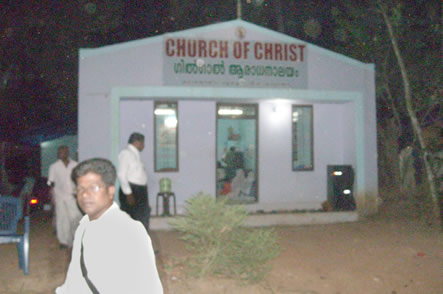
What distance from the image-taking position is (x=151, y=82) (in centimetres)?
1005

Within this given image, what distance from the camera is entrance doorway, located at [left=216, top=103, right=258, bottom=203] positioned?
12.0 metres

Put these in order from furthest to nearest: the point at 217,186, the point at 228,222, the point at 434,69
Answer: the point at 434,69 < the point at 217,186 < the point at 228,222

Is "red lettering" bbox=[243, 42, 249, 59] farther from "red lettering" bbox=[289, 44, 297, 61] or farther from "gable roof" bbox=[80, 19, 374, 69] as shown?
"red lettering" bbox=[289, 44, 297, 61]

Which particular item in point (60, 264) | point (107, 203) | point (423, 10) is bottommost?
point (60, 264)

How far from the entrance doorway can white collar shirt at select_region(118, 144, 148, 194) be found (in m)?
4.95

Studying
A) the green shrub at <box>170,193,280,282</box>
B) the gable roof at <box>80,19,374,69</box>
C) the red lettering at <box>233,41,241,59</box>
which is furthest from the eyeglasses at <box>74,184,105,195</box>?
the red lettering at <box>233,41,241,59</box>

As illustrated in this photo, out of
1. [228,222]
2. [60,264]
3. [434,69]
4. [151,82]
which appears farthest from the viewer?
[434,69]

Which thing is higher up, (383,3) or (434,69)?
(383,3)

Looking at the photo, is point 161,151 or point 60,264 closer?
point 60,264

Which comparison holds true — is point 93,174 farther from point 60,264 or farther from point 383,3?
point 383,3

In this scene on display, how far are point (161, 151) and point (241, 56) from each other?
9.08 feet

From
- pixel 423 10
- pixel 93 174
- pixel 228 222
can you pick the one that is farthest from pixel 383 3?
pixel 93 174

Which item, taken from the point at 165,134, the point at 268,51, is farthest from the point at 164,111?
the point at 268,51

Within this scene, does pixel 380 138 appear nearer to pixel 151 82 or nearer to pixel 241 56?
pixel 241 56
